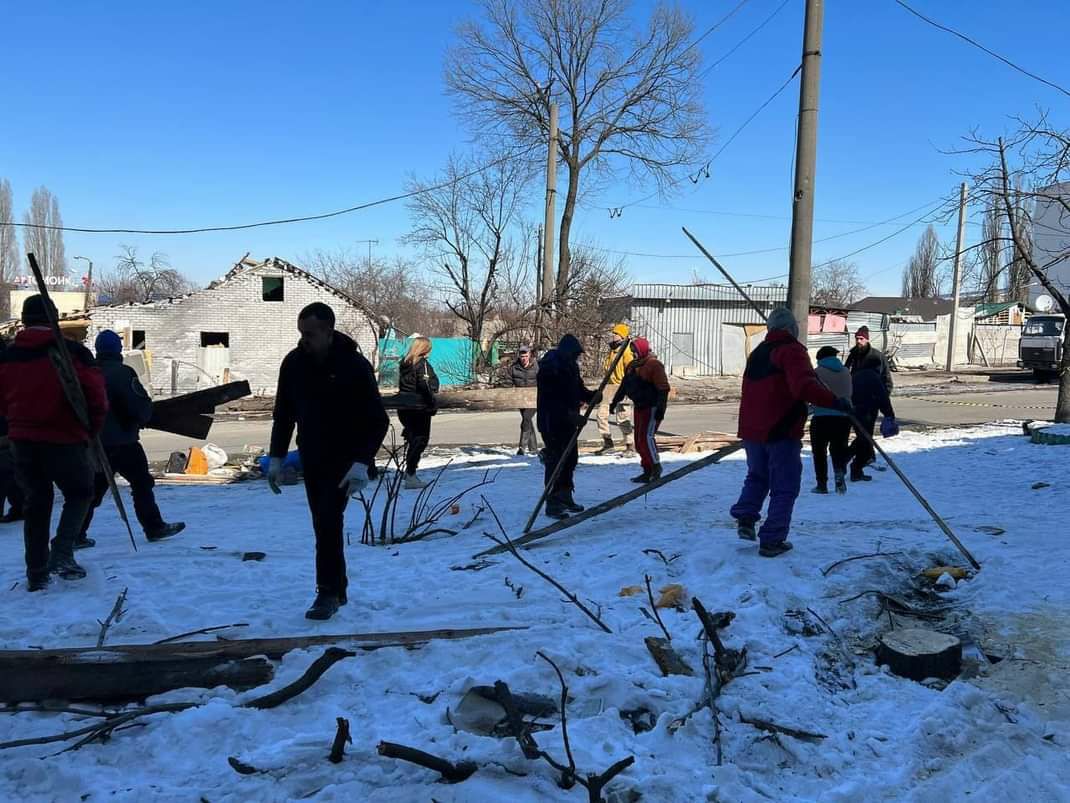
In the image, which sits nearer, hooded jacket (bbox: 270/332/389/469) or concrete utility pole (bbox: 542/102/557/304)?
hooded jacket (bbox: 270/332/389/469)

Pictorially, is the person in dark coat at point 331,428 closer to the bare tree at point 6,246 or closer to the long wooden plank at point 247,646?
the long wooden plank at point 247,646

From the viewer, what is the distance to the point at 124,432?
621cm

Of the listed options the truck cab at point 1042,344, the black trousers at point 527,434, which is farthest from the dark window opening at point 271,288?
the truck cab at point 1042,344

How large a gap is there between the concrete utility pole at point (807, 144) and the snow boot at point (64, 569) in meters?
8.24

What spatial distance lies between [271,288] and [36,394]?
954 inches

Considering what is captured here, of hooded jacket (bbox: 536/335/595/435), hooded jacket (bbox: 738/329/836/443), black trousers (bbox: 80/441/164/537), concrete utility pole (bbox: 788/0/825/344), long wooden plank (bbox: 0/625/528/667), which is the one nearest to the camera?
long wooden plank (bbox: 0/625/528/667)

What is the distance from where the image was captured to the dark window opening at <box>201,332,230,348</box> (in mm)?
27359

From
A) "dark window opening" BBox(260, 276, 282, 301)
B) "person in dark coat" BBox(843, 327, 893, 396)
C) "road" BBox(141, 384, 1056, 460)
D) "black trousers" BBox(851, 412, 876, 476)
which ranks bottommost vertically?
"road" BBox(141, 384, 1056, 460)

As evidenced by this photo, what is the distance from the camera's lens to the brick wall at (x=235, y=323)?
26359 millimetres

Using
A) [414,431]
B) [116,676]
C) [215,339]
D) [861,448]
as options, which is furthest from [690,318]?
[116,676]

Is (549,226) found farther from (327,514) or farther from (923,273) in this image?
(923,273)

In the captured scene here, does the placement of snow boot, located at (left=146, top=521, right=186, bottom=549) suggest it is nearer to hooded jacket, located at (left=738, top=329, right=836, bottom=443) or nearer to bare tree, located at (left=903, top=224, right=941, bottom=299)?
hooded jacket, located at (left=738, top=329, right=836, bottom=443)

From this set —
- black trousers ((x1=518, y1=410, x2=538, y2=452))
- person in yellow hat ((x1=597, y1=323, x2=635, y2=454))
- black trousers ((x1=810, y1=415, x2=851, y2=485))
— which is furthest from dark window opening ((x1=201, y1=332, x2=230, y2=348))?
black trousers ((x1=810, y1=415, x2=851, y2=485))

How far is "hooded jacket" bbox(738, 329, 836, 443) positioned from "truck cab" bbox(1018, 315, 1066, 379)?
1191 inches
